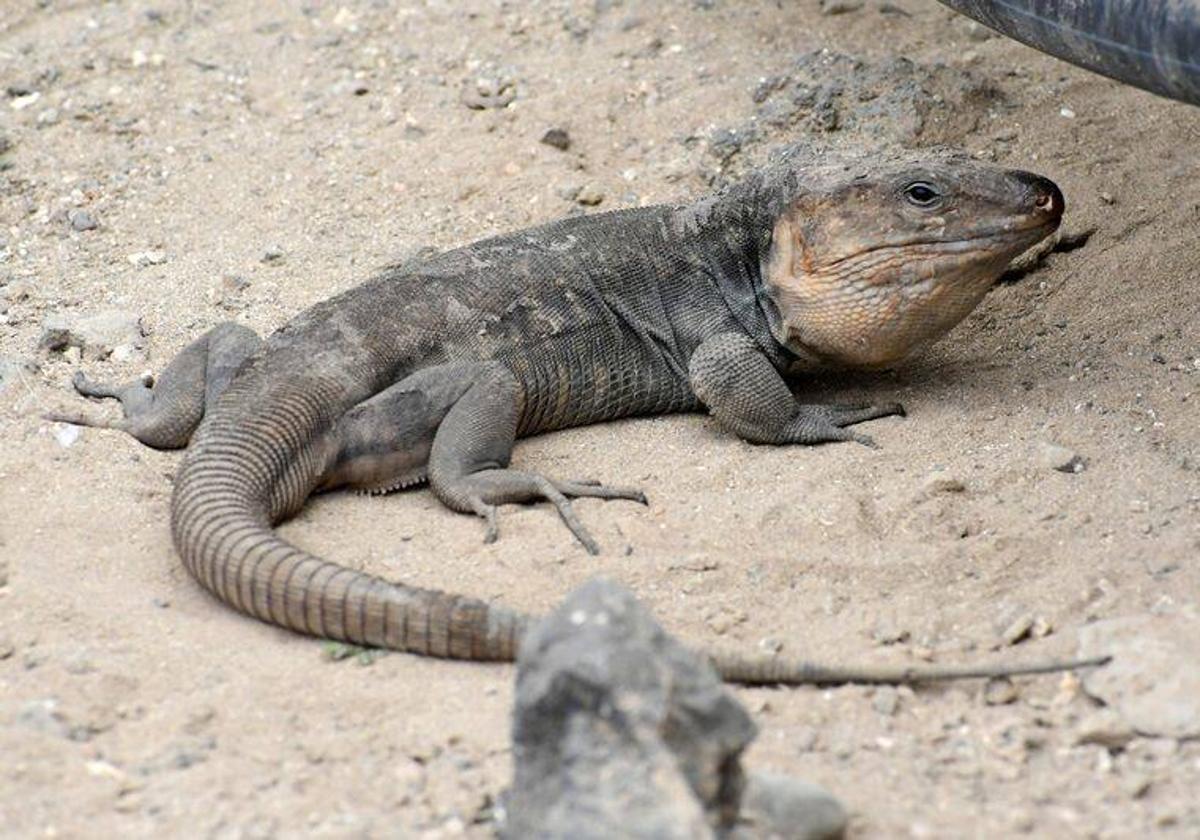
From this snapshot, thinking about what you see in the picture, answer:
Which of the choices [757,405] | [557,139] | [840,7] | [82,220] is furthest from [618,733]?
[840,7]

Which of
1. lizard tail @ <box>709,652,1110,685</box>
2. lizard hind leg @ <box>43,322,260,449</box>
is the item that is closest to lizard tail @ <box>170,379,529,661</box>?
lizard hind leg @ <box>43,322,260,449</box>

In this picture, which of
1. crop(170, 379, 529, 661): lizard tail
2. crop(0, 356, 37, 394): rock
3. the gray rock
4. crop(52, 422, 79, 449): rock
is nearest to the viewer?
the gray rock

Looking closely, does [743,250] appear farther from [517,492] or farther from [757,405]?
[517,492]

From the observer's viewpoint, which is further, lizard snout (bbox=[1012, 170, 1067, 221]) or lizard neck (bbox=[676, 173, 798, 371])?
lizard neck (bbox=[676, 173, 798, 371])

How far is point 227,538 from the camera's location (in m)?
5.41

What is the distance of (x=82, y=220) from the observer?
8555mm

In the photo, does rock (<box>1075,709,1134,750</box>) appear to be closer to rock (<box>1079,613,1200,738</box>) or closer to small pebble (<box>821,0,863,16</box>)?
rock (<box>1079,613,1200,738</box>)

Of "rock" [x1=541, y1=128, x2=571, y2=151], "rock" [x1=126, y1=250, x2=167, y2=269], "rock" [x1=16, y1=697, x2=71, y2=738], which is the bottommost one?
"rock" [x1=126, y1=250, x2=167, y2=269]

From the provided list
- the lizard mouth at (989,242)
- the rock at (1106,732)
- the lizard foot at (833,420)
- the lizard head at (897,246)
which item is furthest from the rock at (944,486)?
the rock at (1106,732)

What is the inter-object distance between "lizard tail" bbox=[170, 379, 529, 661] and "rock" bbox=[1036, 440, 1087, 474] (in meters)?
2.42

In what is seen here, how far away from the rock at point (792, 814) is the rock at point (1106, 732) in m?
0.91

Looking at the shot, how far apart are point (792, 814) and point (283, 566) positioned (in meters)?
2.11

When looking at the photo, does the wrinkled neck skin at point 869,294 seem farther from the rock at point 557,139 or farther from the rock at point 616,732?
the rock at point 616,732

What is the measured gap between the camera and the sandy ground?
14.4 feet
